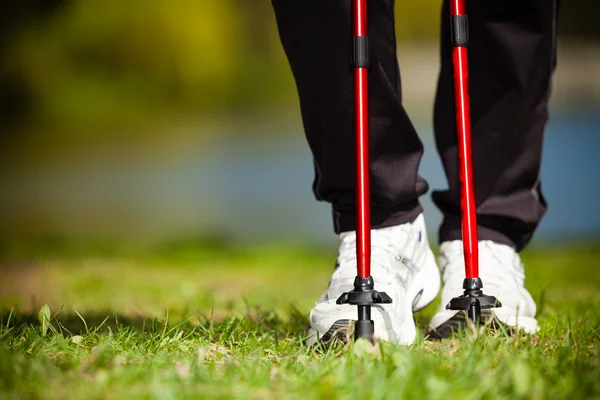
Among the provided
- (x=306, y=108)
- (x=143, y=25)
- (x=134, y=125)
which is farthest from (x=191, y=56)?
(x=306, y=108)

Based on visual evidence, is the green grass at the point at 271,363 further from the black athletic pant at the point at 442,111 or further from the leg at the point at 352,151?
the black athletic pant at the point at 442,111

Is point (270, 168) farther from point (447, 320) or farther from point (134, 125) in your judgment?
point (447, 320)

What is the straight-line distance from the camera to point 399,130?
159 cm

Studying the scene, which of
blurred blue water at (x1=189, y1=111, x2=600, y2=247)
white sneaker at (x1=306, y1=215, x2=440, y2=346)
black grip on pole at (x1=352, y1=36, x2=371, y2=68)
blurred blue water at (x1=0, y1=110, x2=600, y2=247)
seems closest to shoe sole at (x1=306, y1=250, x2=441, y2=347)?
white sneaker at (x1=306, y1=215, x2=440, y2=346)

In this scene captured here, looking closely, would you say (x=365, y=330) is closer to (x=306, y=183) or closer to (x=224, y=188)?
(x=224, y=188)

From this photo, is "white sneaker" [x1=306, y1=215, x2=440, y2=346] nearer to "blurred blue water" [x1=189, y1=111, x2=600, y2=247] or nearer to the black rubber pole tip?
the black rubber pole tip

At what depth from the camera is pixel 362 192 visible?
1383mm

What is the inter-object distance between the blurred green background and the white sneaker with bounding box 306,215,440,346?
6.64 m

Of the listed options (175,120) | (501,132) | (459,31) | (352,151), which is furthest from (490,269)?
(175,120)

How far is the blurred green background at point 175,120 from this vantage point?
389 inches

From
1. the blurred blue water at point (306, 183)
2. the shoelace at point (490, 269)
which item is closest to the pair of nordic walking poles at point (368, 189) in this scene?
the shoelace at point (490, 269)

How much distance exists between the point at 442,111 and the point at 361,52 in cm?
53

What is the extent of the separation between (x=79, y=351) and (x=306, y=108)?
2.45ft

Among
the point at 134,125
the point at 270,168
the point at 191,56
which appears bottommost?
the point at 270,168
